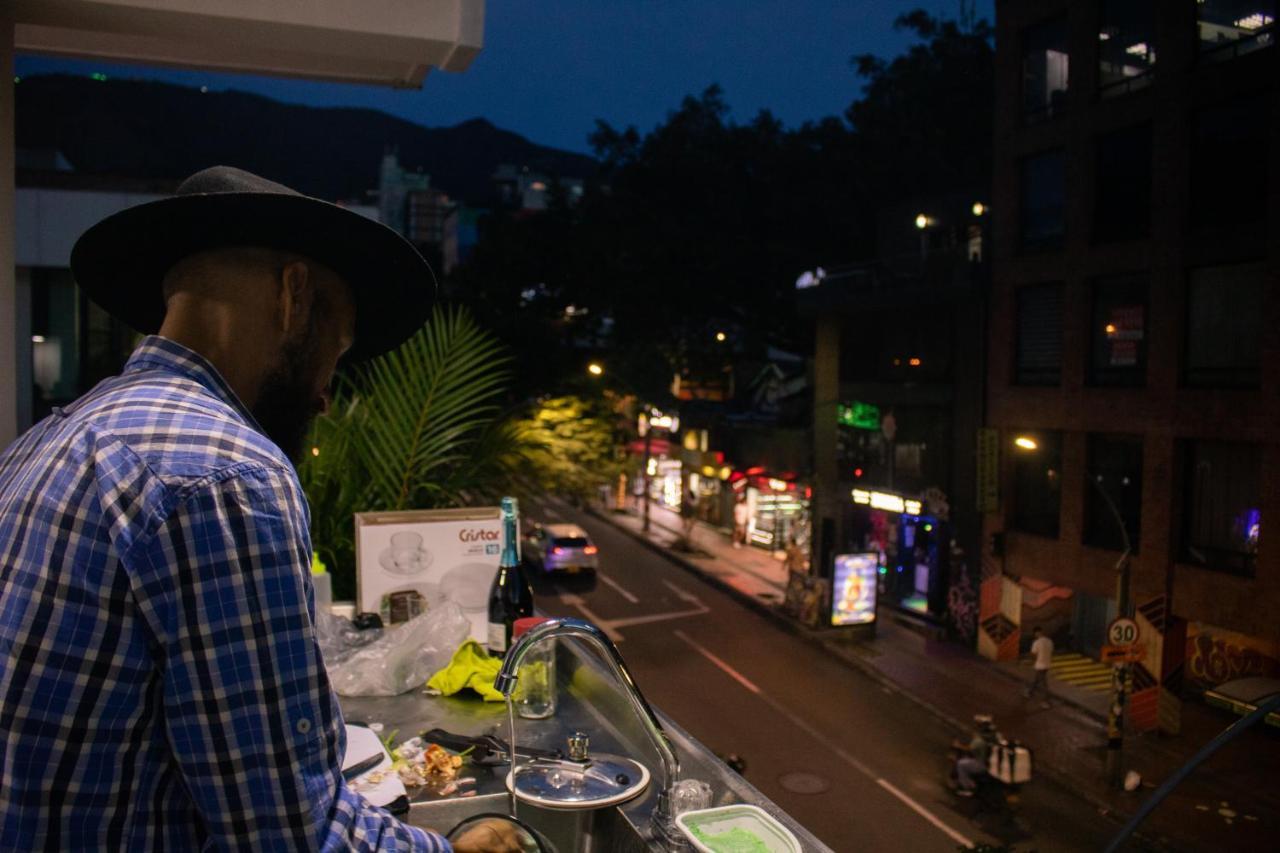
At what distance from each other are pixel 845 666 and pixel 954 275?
865cm

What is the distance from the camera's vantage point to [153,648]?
971 millimetres

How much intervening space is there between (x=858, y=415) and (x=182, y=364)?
23.1 metres

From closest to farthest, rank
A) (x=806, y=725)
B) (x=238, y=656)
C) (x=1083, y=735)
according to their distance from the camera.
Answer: (x=238, y=656), (x=806, y=725), (x=1083, y=735)

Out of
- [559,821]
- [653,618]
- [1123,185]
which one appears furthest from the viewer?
[653,618]

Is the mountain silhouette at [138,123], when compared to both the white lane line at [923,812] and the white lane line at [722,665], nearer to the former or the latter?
the white lane line at [923,812]

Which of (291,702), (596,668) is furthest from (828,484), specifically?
(291,702)

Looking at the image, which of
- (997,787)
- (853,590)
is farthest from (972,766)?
(853,590)

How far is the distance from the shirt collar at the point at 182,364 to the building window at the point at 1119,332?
1778 cm

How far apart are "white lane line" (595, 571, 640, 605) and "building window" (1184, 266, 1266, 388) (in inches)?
483

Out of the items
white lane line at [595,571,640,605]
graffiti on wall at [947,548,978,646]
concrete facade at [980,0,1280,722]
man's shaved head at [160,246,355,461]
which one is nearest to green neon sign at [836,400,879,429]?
concrete facade at [980,0,1280,722]

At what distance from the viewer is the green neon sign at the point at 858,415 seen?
23062mm

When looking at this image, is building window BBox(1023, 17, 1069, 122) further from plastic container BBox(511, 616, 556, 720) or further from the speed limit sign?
plastic container BBox(511, 616, 556, 720)

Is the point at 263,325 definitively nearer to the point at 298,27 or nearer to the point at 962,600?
the point at 298,27

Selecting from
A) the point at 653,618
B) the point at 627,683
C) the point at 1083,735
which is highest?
the point at 627,683
